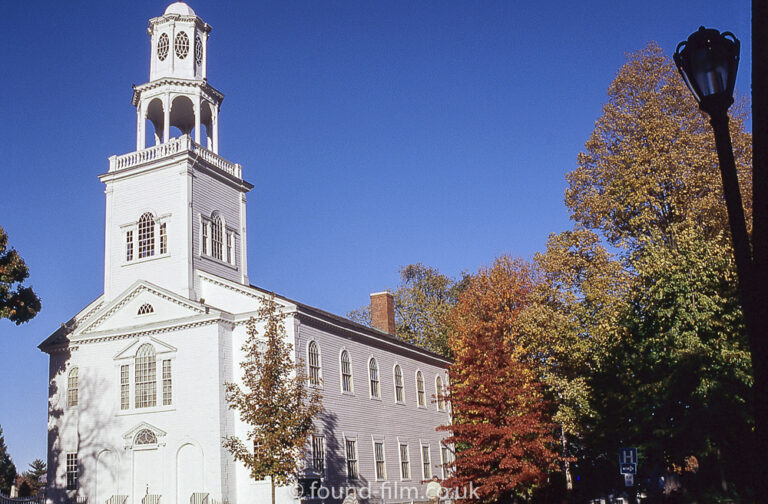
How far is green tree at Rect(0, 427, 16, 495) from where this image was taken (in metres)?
56.9

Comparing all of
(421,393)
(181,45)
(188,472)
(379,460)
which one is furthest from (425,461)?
(181,45)

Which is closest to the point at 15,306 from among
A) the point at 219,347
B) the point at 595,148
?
the point at 219,347

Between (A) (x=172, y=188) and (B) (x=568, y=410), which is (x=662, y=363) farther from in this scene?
(A) (x=172, y=188)

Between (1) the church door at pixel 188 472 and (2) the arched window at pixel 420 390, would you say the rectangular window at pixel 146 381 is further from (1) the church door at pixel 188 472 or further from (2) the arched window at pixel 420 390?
(2) the arched window at pixel 420 390

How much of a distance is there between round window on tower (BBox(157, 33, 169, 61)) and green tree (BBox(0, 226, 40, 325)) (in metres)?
11.9

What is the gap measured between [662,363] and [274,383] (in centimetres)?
1436

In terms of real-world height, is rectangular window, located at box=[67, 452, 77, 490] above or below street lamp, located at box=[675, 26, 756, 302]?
below

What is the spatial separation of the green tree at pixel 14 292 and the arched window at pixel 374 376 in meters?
15.1

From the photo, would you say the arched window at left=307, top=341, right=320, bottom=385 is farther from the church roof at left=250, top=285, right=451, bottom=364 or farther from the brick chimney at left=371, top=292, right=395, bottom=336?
the brick chimney at left=371, top=292, right=395, bottom=336

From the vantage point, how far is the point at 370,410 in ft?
118

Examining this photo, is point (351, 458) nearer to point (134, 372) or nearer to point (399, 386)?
point (399, 386)

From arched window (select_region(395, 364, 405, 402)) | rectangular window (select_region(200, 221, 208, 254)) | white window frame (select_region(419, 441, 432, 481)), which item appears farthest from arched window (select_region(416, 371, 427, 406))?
rectangular window (select_region(200, 221, 208, 254))

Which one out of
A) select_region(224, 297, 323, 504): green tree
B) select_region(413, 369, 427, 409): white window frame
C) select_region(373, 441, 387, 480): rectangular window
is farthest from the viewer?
select_region(413, 369, 427, 409): white window frame

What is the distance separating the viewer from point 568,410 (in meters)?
30.9
